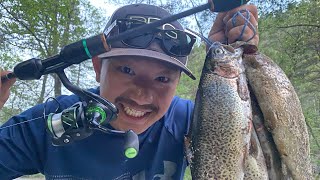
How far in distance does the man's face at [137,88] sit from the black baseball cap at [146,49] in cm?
4

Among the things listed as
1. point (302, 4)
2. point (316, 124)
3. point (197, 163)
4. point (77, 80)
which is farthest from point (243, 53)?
point (77, 80)

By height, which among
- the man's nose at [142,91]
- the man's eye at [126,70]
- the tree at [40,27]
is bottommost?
the man's nose at [142,91]

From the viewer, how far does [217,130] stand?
5.43 ft

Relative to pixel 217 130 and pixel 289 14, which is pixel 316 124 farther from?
pixel 217 130

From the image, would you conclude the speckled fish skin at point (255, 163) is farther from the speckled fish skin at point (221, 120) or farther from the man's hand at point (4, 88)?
the man's hand at point (4, 88)

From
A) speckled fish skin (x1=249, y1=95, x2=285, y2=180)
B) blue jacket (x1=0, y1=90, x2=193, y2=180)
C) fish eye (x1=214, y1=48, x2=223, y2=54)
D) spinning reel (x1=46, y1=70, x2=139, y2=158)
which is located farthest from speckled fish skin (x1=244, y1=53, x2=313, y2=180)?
blue jacket (x1=0, y1=90, x2=193, y2=180)

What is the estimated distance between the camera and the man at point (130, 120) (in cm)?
212

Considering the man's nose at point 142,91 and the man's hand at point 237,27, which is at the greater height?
the man's hand at point 237,27

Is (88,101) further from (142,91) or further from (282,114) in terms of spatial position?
(282,114)

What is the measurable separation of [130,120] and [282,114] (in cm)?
84

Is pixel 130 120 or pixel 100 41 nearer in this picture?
pixel 100 41

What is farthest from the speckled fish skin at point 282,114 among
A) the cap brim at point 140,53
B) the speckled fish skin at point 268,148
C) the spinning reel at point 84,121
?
the spinning reel at point 84,121

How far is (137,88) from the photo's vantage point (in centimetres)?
210

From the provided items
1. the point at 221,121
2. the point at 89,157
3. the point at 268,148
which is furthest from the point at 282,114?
the point at 89,157
